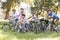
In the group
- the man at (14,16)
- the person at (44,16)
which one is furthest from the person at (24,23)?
the person at (44,16)

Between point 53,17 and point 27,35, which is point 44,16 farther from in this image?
point 27,35

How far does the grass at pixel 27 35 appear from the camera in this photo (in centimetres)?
182

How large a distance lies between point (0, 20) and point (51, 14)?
1.64 ft

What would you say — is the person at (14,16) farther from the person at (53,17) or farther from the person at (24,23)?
the person at (53,17)

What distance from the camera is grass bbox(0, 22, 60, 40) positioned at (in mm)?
1818

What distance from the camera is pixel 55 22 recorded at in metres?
1.85

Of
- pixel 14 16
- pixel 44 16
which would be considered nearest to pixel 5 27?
pixel 14 16

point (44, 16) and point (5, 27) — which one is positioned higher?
point (44, 16)

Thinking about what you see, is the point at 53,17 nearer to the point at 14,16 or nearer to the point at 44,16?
the point at 44,16

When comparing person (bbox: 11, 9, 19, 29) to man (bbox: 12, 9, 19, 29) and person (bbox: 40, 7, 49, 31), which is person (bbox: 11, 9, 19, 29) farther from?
person (bbox: 40, 7, 49, 31)

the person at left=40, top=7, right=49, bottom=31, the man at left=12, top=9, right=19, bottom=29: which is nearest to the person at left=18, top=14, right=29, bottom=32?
the man at left=12, top=9, right=19, bottom=29

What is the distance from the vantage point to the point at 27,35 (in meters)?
1.83

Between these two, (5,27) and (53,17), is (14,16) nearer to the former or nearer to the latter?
(5,27)

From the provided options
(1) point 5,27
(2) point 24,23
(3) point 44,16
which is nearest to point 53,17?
(3) point 44,16
